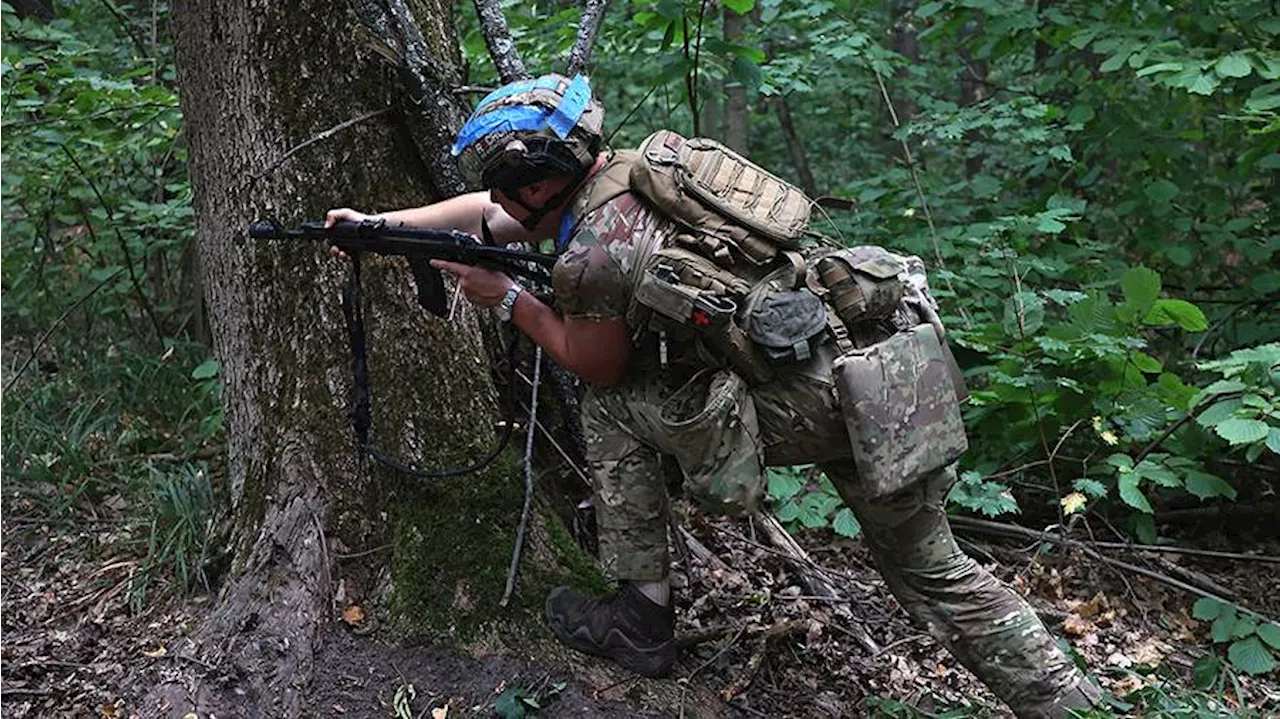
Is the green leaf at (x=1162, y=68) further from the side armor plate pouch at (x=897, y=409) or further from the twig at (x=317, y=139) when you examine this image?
the twig at (x=317, y=139)

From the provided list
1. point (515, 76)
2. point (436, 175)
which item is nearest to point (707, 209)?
point (436, 175)

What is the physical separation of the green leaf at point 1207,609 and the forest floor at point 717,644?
5.4 inches

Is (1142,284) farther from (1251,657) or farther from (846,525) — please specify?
(846,525)

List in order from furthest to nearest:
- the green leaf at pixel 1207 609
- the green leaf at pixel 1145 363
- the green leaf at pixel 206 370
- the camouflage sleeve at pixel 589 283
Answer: the green leaf at pixel 206 370 < the green leaf at pixel 1145 363 < the green leaf at pixel 1207 609 < the camouflage sleeve at pixel 589 283

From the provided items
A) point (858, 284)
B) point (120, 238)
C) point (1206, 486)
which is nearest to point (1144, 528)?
point (1206, 486)

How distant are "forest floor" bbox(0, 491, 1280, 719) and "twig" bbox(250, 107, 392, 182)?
145 centimetres

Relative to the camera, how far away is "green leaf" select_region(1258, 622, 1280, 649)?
13.0ft

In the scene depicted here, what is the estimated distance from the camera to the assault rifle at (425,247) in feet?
9.46

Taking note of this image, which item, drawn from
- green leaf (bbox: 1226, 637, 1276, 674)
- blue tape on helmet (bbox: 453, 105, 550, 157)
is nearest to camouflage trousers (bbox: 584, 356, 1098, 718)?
blue tape on helmet (bbox: 453, 105, 550, 157)

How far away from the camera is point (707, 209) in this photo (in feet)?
9.19

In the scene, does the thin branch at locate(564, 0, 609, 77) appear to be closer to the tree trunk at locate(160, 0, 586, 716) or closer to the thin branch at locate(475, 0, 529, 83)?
the thin branch at locate(475, 0, 529, 83)

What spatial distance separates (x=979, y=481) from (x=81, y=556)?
11.9 feet

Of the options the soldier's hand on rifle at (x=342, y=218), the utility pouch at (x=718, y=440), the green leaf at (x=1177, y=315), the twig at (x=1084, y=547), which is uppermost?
the soldier's hand on rifle at (x=342, y=218)

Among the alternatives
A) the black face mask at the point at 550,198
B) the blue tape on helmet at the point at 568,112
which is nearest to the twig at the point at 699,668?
the black face mask at the point at 550,198
